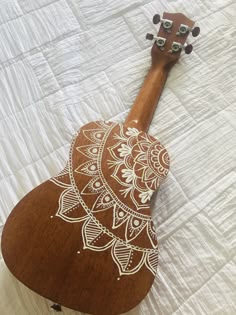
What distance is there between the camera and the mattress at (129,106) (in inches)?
27.1

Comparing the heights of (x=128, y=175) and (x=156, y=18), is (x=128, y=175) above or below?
below

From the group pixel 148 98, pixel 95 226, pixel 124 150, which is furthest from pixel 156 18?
pixel 95 226

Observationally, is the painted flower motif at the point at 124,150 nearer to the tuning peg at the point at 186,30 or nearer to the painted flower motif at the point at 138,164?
the painted flower motif at the point at 138,164

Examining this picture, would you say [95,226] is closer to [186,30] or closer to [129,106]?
[129,106]

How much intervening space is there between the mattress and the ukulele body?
7 cm

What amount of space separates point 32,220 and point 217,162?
37cm

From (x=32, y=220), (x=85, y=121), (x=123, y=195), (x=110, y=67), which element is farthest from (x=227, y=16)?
(x=32, y=220)

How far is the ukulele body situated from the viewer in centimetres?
60

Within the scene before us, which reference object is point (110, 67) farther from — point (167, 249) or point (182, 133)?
point (167, 249)

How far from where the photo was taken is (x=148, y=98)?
31.3 inches

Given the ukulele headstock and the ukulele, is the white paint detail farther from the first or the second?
the ukulele headstock

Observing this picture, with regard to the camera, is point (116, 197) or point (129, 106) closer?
point (116, 197)

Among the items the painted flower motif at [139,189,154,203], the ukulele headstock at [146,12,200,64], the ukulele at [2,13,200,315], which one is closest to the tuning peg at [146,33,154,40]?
the ukulele headstock at [146,12,200,64]

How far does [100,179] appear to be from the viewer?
68 cm
